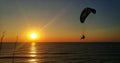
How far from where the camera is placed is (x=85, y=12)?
20.2m

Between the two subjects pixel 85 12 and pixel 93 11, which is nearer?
pixel 93 11

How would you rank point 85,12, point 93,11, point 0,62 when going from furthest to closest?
point 0,62 < point 85,12 < point 93,11

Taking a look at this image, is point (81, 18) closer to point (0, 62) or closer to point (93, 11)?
point (93, 11)

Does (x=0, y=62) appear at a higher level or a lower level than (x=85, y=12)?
lower

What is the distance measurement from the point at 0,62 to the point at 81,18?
36080mm

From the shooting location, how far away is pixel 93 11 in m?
17.6

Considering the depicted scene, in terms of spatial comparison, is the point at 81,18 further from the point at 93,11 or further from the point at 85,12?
the point at 93,11

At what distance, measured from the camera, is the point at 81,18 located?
2047cm

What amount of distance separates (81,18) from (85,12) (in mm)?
673

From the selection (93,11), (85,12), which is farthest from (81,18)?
(93,11)

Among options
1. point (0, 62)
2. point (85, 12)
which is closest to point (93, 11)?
point (85, 12)

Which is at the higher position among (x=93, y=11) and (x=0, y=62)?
(x=93, y=11)

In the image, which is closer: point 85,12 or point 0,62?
point 85,12

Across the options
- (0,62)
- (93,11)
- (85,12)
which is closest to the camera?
(93,11)
